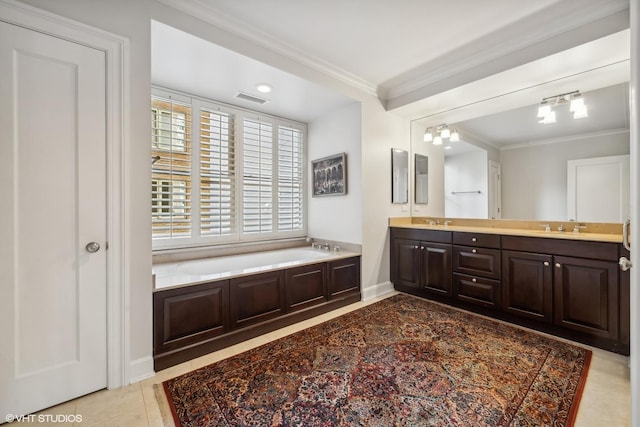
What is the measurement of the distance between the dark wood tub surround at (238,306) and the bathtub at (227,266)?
0.05 metres

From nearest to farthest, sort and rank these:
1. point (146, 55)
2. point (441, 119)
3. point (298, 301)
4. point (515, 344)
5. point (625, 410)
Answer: point (625, 410)
point (146, 55)
point (515, 344)
point (298, 301)
point (441, 119)

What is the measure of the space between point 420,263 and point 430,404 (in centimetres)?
190

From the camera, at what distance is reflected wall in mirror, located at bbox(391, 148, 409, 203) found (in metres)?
3.63

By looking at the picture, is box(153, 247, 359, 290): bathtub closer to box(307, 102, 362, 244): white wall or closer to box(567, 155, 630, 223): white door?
box(307, 102, 362, 244): white wall

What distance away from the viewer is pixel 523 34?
2309 mm

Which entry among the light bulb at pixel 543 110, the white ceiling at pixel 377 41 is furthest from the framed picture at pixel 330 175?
the light bulb at pixel 543 110

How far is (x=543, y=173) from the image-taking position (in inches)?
113

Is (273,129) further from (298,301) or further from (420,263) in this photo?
(420,263)

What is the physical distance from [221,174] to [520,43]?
3.13 meters

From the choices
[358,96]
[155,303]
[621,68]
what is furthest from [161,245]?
[621,68]

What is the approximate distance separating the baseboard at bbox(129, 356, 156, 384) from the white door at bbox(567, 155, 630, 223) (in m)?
3.74

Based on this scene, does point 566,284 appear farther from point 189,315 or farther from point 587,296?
point 189,315

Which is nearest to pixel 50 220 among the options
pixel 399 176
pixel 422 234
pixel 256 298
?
pixel 256 298
